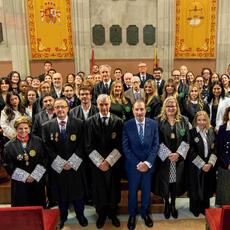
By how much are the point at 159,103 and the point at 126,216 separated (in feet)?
6.20

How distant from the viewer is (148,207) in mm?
4445

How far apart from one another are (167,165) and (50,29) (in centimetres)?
710

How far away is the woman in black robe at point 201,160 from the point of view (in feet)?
14.0

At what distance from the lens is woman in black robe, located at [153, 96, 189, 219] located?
420 cm

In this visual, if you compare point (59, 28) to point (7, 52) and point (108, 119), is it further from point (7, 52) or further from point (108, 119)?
point (108, 119)

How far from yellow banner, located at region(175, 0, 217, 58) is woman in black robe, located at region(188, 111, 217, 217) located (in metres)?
6.38

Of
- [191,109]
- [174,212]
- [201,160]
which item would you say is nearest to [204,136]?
[201,160]

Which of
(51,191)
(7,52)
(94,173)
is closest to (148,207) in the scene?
(94,173)

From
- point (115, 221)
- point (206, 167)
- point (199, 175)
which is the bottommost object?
point (115, 221)

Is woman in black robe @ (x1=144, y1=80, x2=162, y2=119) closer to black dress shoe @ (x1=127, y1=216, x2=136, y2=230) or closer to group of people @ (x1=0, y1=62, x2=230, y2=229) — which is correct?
group of people @ (x1=0, y1=62, x2=230, y2=229)

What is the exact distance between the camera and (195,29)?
10008 millimetres

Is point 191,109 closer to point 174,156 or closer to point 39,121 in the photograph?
point 174,156

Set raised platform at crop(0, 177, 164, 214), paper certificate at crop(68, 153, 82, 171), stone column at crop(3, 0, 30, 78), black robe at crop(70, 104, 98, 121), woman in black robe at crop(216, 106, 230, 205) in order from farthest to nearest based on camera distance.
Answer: stone column at crop(3, 0, 30, 78), raised platform at crop(0, 177, 164, 214), black robe at crop(70, 104, 98, 121), woman in black robe at crop(216, 106, 230, 205), paper certificate at crop(68, 153, 82, 171)

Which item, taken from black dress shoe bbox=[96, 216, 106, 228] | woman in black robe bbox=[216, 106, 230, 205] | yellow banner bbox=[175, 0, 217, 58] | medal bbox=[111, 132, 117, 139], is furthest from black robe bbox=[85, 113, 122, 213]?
yellow banner bbox=[175, 0, 217, 58]
